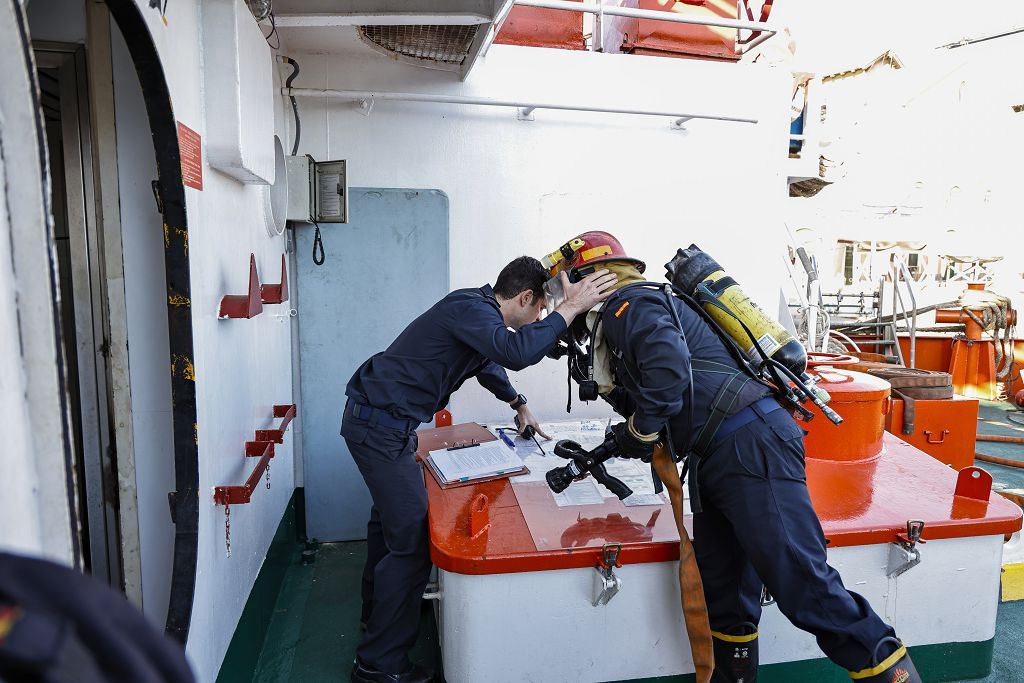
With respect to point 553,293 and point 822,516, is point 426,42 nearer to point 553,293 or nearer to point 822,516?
point 553,293

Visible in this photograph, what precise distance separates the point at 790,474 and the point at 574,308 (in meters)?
1.02

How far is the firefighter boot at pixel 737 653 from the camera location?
252 centimetres

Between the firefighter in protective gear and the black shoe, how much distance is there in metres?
1.25

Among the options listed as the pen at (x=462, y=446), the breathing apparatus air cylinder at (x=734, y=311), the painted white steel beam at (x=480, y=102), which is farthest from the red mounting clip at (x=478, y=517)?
the painted white steel beam at (x=480, y=102)

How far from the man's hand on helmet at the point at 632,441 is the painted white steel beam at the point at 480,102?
2444mm

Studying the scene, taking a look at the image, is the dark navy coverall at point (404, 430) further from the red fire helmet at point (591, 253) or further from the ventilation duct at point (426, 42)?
the ventilation duct at point (426, 42)

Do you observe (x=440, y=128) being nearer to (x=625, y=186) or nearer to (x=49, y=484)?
(x=625, y=186)

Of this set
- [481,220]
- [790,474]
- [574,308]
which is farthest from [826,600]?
[481,220]

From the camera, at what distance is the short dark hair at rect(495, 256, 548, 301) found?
117 inches

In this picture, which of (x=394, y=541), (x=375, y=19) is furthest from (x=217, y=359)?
(x=375, y=19)

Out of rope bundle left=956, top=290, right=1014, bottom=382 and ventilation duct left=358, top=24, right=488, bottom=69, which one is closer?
ventilation duct left=358, top=24, right=488, bottom=69

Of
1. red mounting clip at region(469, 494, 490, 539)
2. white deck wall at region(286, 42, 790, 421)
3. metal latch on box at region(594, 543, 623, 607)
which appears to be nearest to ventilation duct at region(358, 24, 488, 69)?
white deck wall at region(286, 42, 790, 421)

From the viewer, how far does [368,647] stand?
113 inches

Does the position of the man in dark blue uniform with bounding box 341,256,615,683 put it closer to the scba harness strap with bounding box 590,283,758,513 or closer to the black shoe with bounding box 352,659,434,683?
the black shoe with bounding box 352,659,434,683
